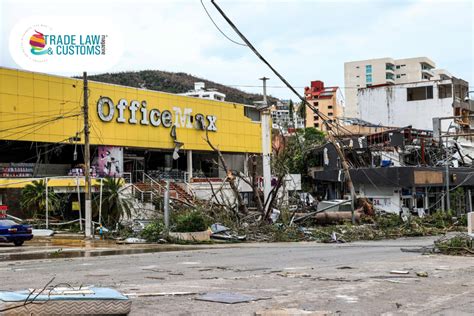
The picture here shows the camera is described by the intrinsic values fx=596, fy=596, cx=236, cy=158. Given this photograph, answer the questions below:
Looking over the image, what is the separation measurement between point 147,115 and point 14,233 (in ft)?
79.3

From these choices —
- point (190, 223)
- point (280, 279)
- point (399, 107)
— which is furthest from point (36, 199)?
point (399, 107)

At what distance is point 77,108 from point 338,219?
71.4 feet

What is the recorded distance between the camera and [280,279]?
1320cm

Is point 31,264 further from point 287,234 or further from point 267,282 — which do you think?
point 287,234

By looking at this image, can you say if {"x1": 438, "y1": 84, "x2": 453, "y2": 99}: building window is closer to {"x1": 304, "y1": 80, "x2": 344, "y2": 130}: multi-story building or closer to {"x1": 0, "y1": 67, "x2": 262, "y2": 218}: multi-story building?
{"x1": 0, "y1": 67, "x2": 262, "y2": 218}: multi-story building

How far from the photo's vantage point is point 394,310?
30.5 ft

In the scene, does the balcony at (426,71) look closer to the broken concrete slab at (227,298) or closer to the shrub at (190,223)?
the shrub at (190,223)

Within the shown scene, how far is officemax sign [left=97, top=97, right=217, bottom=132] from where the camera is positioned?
46.6 m

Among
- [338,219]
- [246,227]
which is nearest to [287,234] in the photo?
[246,227]

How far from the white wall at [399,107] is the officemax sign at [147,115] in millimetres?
23628

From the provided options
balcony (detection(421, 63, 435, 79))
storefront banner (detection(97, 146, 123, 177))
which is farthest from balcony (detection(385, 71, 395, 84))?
storefront banner (detection(97, 146, 123, 177))

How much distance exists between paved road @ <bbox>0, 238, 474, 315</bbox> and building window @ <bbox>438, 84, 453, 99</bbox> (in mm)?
50256

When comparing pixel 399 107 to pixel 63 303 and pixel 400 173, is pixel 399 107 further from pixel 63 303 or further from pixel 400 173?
pixel 63 303

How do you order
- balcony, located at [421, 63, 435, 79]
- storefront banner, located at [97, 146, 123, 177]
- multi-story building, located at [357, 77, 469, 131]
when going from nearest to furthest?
storefront banner, located at [97, 146, 123, 177], multi-story building, located at [357, 77, 469, 131], balcony, located at [421, 63, 435, 79]
